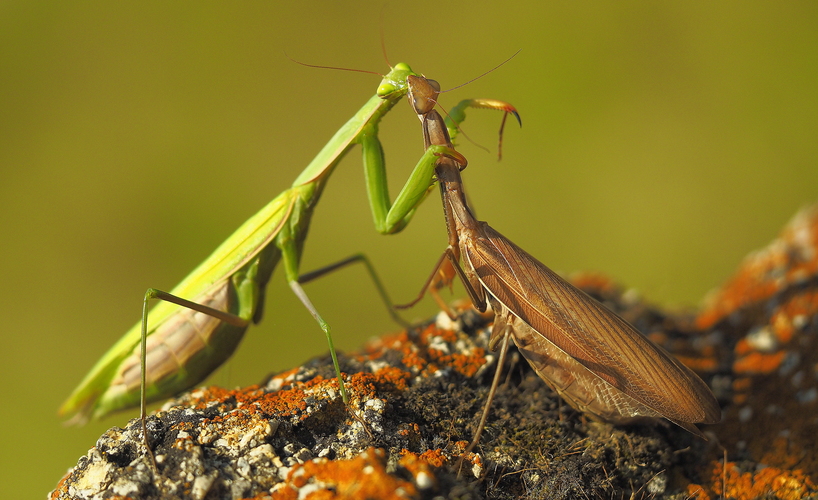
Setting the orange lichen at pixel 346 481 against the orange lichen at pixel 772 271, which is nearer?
the orange lichen at pixel 346 481

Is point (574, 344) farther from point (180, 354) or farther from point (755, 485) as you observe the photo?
point (180, 354)

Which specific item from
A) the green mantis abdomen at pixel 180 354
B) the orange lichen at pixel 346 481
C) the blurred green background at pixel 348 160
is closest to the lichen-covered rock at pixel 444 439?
the orange lichen at pixel 346 481

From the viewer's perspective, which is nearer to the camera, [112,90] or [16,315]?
[16,315]

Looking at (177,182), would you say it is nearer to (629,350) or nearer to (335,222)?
(335,222)

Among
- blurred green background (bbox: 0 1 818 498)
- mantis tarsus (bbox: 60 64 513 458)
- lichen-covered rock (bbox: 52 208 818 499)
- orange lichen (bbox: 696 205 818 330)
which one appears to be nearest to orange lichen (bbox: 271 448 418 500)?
lichen-covered rock (bbox: 52 208 818 499)

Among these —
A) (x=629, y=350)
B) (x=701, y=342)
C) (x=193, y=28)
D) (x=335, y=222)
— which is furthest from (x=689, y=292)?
(x=193, y=28)

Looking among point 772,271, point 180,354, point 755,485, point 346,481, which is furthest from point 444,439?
point 772,271

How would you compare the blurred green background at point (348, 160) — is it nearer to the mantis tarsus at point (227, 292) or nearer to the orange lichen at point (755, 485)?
the mantis tarsus at point (227, 292)
